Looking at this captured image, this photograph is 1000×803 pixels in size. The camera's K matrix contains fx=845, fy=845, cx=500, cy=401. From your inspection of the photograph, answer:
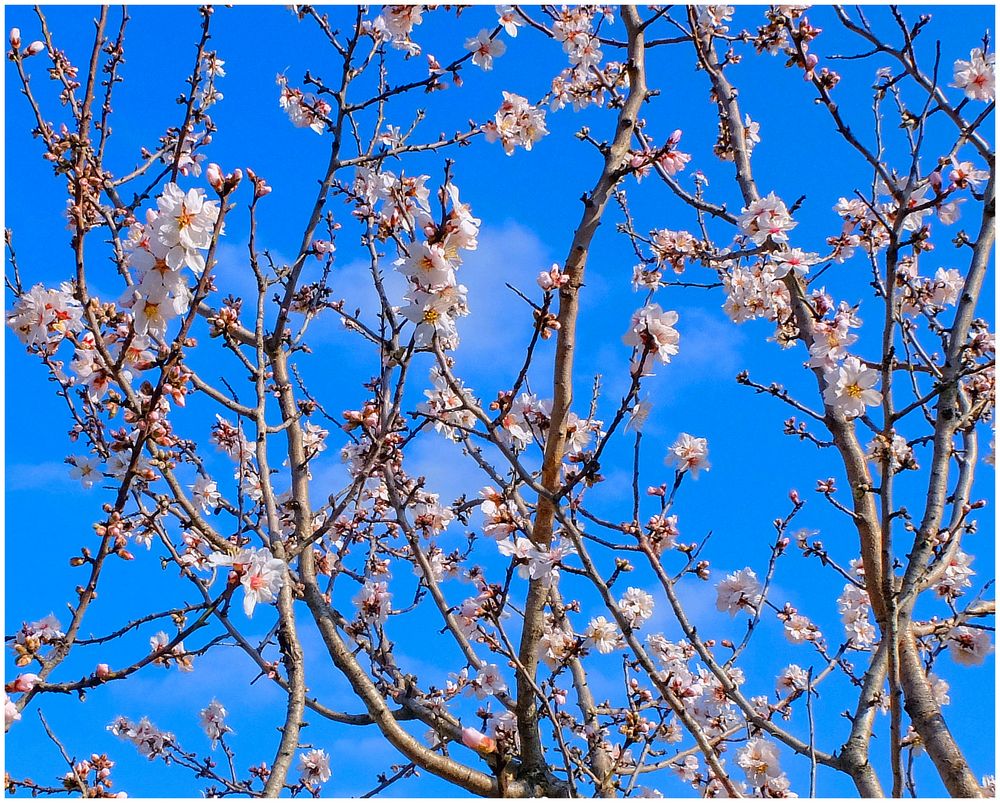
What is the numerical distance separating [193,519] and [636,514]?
1.71 m

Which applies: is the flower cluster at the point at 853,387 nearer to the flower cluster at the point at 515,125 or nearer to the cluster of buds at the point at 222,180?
the flower cluster at the point at 515,125

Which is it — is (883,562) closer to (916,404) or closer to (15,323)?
(916,404)

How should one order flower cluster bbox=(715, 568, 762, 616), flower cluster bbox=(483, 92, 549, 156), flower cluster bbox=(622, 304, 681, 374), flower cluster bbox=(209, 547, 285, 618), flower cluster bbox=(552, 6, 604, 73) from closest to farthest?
1. flower cluster bbox=(209, 547, 285, 618)
2. flower cluster bbox=(622, 304, 681, 374)
3. flower cluster bbox=(715, 568, 762, 616)
4. flower cluster bbox=(483, 92, 549, 156)
5. flower cluster bbox=(552, 6, 604, 73)

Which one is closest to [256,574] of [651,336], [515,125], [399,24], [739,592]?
[651,336]

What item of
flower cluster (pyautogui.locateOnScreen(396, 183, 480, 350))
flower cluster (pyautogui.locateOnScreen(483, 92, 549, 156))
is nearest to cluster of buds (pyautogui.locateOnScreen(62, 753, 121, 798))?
flower cluster (pyautogui.locateOnScreen(396, 183, 480, 350))

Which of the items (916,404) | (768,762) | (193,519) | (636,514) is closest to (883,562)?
(916,404)

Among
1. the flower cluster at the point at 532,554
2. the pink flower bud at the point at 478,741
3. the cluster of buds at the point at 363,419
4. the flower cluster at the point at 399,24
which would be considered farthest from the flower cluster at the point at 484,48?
the pink flower bud at the point at 478,741

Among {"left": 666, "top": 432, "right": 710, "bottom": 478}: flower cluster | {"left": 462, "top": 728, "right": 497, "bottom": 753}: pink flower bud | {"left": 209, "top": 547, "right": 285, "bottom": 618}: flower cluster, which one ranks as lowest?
{"left": 462, "top": 728, "right": 497, "bottom": 753}: pink flower bud

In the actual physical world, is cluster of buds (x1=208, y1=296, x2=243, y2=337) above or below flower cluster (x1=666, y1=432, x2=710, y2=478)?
above

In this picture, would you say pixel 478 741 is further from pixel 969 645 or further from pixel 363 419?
pixel 969 645

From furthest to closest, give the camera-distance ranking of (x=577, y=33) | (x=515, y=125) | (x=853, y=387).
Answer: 1. (x=577, y=33)
2. (x=515, y=125)
3. (x=853, y=387)

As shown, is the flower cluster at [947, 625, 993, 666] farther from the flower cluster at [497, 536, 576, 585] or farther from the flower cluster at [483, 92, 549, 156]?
the flower cluster at [483, 92, 549, 156]

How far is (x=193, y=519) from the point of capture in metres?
3.28

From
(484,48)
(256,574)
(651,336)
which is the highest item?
(484,48)
